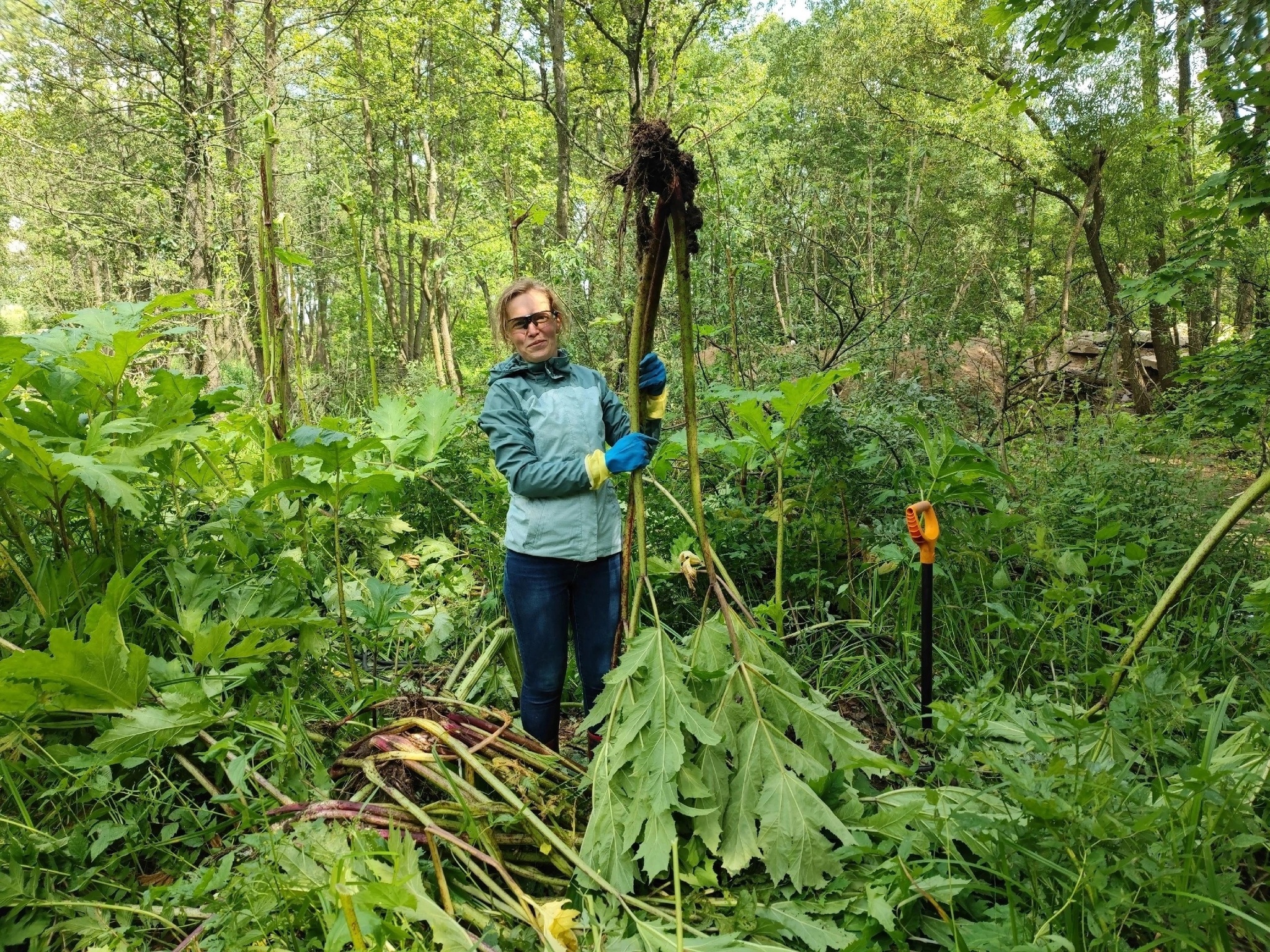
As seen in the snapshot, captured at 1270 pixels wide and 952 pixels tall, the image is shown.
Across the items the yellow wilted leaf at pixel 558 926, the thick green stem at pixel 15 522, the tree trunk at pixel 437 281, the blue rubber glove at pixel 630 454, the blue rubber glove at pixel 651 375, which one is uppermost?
the tree trunk at pixel 437 281

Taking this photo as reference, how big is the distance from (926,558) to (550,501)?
4.48 ft

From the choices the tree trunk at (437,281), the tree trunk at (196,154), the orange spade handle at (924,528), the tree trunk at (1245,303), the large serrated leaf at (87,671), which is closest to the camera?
the large serrated leaf at (87,671)

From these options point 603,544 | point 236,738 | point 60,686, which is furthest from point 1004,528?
point 60,686

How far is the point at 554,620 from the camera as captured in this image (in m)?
2.71

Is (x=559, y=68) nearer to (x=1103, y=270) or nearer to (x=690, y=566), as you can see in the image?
(x=1103, y=270)

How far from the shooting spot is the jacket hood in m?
2.76

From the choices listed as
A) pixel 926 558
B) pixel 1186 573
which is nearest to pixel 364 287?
pixel 926 558

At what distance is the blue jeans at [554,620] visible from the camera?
2.67 metres

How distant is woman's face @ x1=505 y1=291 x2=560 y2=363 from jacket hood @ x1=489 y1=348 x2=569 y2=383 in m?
0.02

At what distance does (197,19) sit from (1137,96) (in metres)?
14.9

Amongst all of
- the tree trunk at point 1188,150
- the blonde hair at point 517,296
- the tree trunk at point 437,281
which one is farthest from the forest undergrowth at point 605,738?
the tree trunk at point 437,281

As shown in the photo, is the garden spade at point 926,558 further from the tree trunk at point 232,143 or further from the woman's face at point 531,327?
the tree trunk at point 232,143

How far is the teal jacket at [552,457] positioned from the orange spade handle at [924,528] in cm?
96

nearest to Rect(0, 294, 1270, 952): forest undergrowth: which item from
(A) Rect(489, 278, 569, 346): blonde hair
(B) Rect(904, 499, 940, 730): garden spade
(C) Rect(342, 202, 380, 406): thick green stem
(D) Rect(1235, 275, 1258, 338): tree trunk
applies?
(B) Rect(904, 499, 940, 730): garden spade
